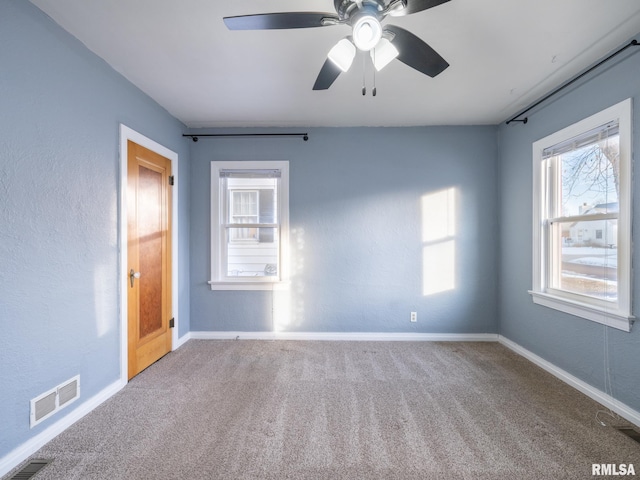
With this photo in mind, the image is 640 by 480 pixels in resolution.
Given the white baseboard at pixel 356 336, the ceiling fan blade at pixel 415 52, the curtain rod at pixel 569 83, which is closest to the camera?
the ceiling fan blade at pixel 415 52

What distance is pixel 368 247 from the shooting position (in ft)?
11.4

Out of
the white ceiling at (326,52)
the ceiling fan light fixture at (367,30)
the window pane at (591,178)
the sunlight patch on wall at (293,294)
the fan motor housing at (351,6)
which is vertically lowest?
the sunlight patch on wall at (293,294)

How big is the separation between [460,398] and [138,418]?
2411 mm

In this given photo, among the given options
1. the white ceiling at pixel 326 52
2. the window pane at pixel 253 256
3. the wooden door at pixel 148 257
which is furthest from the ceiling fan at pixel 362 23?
the window pane at pixel 253 256

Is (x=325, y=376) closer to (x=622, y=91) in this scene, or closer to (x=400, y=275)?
(x=400, y=275)

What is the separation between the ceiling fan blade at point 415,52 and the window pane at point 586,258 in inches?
72.3

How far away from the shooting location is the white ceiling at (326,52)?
171cm

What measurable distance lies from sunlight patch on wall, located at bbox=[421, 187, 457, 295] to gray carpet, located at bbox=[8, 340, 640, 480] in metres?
0.94

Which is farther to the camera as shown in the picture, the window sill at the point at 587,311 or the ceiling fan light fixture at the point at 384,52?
the window sill at the point at 587,311

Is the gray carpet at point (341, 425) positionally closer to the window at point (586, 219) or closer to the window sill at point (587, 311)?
the window sill at point (587, 311)

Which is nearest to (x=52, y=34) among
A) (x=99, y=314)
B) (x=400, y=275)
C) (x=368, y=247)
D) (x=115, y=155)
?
(x=115, y=155)

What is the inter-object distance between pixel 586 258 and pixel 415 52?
2.27 metres

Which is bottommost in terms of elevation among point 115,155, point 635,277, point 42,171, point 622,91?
point 635,277

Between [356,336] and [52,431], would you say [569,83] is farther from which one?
[52,431]
